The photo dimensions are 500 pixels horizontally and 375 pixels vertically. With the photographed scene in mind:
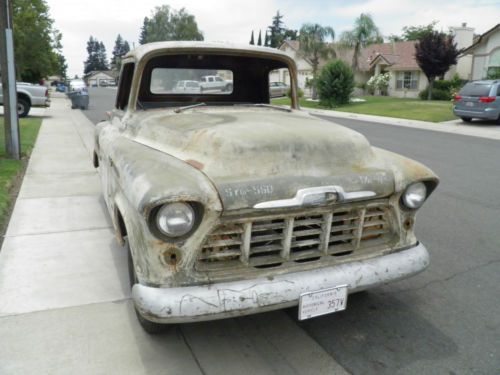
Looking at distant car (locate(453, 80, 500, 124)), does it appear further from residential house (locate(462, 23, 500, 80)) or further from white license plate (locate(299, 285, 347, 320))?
white license plate (locate(299, 285, 347, 320))

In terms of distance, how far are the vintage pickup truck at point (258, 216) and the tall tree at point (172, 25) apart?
60.0 meters

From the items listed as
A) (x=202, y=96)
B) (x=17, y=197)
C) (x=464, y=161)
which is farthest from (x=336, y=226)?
(x=464, y=161)

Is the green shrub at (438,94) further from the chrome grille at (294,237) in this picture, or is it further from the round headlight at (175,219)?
the round headlight at (175,219)

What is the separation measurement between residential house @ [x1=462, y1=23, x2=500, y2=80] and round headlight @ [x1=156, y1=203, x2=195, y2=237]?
30.5 m

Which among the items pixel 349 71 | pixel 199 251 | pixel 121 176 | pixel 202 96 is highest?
pixel 349 71

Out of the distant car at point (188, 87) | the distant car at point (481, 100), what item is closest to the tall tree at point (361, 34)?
the distant car at point (481, 100)

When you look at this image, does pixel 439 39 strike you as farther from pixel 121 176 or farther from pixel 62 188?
pixel 121 176

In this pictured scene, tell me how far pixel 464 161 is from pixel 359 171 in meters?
7.46

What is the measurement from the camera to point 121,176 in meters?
2.85

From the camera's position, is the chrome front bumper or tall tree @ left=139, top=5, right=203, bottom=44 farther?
tall tree @ left=139, top=5, right=203, bottom=44

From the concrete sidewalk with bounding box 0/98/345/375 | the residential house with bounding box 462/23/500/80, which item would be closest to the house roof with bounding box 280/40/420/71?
the residential house with bounding box 462/23/500/80

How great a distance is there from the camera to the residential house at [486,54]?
28625 mm

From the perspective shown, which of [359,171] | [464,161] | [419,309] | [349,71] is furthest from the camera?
[349,71]

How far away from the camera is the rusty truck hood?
247cm
